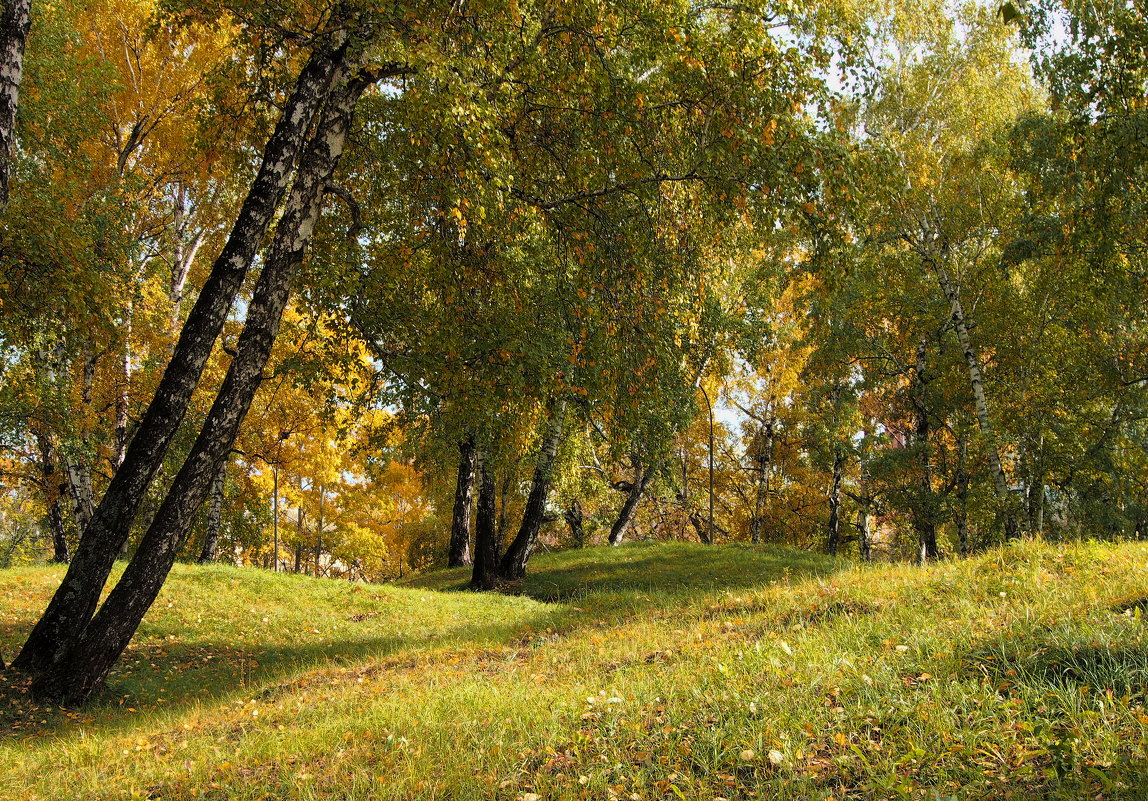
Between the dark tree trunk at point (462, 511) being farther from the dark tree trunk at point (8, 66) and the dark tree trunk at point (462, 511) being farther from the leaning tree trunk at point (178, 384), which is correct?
the dark tree trunk at point (8, 66)

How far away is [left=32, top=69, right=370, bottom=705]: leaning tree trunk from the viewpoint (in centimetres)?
715

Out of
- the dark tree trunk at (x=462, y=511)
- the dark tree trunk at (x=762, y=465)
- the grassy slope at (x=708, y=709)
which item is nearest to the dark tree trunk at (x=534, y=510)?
the dark tree trunk at (x=462, y=511)

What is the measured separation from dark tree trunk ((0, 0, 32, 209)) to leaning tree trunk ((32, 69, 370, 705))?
278 centimetres

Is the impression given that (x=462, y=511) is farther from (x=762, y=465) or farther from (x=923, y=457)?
(x=923, y=457)

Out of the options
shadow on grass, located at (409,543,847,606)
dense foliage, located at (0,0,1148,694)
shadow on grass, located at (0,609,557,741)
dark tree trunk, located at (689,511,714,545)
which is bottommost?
shadow on grass, located at (0,609,557,741)

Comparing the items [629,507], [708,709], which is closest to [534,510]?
[629,507]

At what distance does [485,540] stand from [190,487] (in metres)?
10.1

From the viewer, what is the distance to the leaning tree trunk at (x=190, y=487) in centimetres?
715

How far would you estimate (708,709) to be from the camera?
412 cm

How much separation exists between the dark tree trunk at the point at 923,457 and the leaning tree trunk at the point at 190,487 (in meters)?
19.2

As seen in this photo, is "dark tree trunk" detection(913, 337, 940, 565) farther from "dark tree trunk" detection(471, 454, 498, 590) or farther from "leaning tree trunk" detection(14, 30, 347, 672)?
"leaning tree trunk" detection(14, 30, 347, 672)

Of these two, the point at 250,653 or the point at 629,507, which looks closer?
the point at 250,653

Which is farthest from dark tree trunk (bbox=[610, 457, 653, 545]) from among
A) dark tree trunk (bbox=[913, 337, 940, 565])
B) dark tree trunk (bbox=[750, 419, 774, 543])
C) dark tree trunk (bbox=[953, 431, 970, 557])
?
dark tree trunk (bbox=[953, 431, 970, 557])

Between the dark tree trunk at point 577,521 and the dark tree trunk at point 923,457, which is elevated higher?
the dark tree trunk at point 923,457
